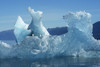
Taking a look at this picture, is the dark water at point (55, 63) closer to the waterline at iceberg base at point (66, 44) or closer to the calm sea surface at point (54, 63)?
the calm sea surface at point (54, 63)

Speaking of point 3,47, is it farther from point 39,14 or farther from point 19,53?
point 39,14

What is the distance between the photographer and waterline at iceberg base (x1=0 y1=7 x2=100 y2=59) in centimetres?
1898

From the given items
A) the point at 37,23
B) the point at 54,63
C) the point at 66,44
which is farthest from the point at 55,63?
the point at 37,23

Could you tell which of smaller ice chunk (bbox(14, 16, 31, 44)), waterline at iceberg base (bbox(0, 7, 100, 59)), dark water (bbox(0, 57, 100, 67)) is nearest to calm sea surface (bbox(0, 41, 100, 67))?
dark water (bbox(0, 57, 100, 67))

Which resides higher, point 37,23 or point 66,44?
point 37,23

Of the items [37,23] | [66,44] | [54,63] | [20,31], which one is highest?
[37,23]

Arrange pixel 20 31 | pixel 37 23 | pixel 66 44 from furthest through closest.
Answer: pixel 20 31 < pixel 37 23 < pixel 66 44

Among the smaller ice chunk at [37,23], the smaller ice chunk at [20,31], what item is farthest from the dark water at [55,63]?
the smaller ice chunk at [20,31]

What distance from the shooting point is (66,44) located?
19.5 metres

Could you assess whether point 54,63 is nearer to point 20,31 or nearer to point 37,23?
point 37,23

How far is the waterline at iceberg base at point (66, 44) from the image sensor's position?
62.3ft

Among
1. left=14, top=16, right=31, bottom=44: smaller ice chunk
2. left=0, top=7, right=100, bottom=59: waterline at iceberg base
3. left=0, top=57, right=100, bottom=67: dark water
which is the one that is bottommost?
left=0, top=57, right=100, bottom=67: dark water

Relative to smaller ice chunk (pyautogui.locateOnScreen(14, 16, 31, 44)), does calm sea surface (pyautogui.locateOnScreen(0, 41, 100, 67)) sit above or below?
below

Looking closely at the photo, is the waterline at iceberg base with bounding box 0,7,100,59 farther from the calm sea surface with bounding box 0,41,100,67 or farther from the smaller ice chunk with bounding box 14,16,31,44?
the smaller ice chunk with bounding box 14,16,31,44
